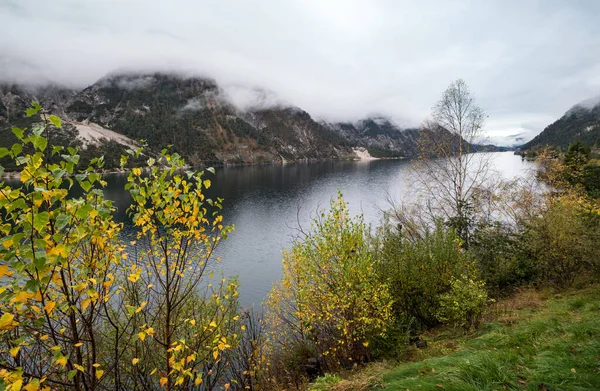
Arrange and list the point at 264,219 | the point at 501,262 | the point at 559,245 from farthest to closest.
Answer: the point at 264,219, the point at 501,262, the point at 559,245

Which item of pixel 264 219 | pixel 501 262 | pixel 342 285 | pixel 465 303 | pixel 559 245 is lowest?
pixel 264 219

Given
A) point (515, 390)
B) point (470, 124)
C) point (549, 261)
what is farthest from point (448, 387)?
point (470, 124)

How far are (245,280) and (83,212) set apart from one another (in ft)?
122

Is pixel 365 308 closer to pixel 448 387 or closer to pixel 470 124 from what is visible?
pixel 448 387

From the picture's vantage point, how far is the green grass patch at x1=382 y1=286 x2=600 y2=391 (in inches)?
245

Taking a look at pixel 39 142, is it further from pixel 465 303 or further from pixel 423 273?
pixel 423 273

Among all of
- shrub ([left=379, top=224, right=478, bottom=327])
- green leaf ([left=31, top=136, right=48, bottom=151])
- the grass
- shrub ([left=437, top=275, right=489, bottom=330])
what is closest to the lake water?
shrub ([left=379, top=224, right=478, bottom=327])

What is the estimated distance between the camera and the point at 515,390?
6.06 metres

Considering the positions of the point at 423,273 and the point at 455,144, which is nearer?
the point at 423,273

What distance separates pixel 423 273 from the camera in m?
14.8

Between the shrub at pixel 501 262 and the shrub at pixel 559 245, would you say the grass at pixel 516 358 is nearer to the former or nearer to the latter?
the shrub at pixel 559 245

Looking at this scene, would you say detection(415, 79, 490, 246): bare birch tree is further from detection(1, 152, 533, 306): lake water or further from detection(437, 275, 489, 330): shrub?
detection(437, 275, 489, 330): shrub

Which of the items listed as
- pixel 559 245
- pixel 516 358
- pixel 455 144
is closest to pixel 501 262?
pixel 559 245

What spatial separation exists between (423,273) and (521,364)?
7712 mm
